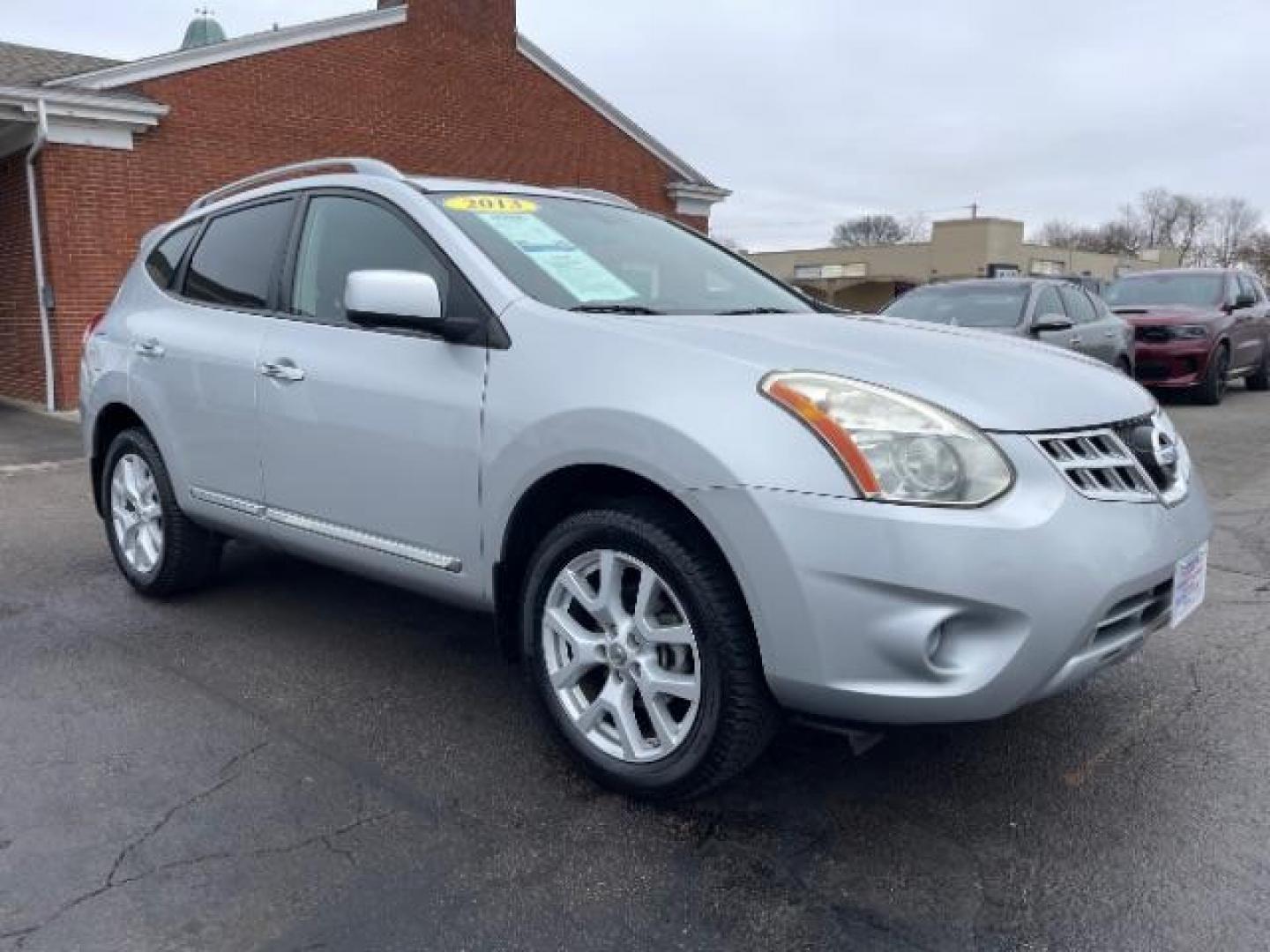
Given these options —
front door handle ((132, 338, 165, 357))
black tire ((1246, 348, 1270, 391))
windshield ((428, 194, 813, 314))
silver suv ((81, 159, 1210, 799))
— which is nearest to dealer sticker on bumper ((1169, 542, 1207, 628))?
silver suv ((81, 159, 1210, 799))

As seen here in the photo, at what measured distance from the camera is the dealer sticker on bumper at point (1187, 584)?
8.65 ft

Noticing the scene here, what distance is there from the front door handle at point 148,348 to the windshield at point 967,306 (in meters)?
6.64

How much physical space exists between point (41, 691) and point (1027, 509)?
10.6 feet

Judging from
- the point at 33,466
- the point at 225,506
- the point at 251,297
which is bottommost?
the point at 33,466

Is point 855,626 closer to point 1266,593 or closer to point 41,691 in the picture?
point 41,691

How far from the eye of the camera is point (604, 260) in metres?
3.42

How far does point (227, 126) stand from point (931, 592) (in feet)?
39.8

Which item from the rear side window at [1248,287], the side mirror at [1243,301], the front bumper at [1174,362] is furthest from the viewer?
the rear side window at [1248,287]

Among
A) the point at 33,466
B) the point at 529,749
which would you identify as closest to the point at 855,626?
the point at 529,749

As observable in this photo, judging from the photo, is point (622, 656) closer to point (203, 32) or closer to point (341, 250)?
point (341, 250)

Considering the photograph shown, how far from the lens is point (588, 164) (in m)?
16.3

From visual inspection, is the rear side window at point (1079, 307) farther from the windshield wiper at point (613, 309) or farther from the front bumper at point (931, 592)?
the front bumper at point (931, 592)

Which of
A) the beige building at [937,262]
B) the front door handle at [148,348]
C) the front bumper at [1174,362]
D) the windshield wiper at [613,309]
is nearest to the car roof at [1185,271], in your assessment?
the front bumper at [1174,362]

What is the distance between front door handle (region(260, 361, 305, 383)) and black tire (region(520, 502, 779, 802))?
50.6 inches
